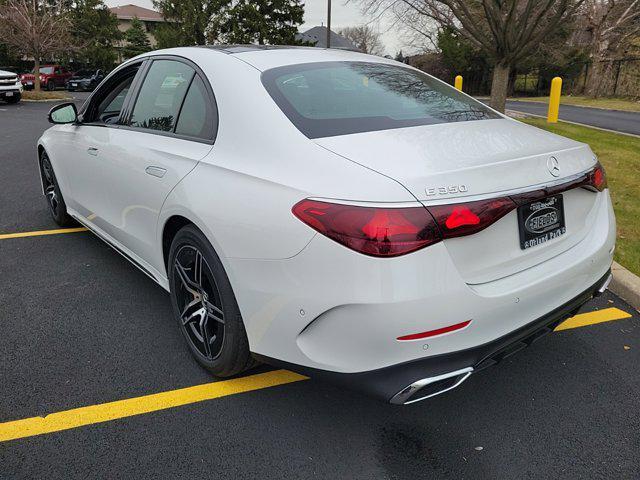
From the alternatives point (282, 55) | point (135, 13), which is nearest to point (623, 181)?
point (282, 55)

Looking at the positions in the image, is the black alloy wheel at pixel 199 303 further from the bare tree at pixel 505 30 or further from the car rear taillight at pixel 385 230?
the bare tree at pixel 505 30

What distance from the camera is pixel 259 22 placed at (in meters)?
34.7

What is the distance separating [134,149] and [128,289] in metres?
1.18

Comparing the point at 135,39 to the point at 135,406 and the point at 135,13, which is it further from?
the point at 135,406

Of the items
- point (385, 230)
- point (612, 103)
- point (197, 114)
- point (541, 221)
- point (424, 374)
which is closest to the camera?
point (385, 230)

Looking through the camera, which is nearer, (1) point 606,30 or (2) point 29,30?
(2) point 29,30

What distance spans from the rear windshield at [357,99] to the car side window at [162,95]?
628 mm

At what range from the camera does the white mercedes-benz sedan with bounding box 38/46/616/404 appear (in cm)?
183

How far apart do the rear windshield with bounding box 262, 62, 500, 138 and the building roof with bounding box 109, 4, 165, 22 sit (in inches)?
2664

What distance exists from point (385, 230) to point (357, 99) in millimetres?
1077

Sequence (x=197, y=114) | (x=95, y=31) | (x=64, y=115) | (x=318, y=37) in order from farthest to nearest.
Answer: (x=95, y=31), (x=318, y=37), (x=64, y=115), (x=197, y=114)

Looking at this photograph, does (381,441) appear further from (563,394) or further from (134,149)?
(134,149)

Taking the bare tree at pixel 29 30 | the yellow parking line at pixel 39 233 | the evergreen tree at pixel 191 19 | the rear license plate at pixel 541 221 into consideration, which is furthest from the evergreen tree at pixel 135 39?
the rear license plate at pixel 541 221

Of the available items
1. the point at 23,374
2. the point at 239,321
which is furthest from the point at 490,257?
the point at 23,374
